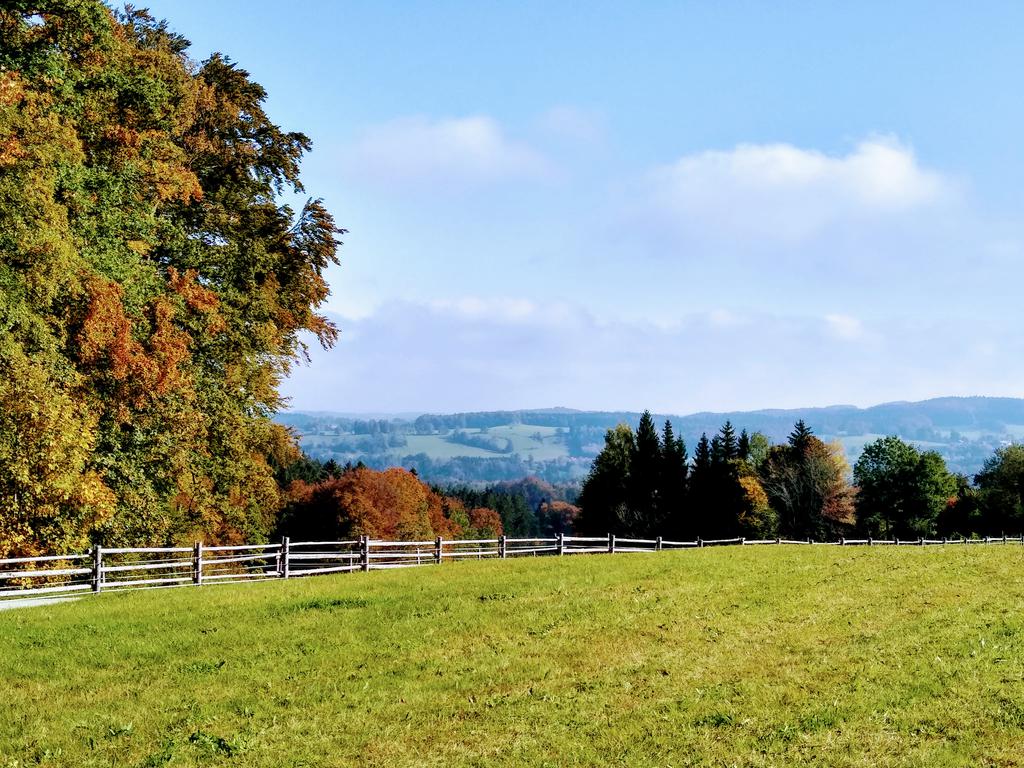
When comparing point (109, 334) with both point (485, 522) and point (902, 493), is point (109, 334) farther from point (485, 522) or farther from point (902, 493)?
point (485, 522)

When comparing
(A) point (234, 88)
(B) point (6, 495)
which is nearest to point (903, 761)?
(B) point (6, 495)

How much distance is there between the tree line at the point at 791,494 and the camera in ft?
315

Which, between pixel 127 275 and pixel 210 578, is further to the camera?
pixel 210 578

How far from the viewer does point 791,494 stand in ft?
326

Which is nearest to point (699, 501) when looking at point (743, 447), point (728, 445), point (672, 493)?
point (672, 493)

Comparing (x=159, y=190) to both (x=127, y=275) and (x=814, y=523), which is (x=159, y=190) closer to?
(x=127, y=275)

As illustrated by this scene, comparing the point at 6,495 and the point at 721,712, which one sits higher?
the point at 6,495

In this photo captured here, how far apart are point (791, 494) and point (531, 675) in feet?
296

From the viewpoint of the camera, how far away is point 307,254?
125 ft

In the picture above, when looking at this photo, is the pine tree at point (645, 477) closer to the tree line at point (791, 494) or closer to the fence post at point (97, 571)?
→ the tree line at point (791, 494)

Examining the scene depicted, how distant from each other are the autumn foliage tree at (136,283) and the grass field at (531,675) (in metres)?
5.40

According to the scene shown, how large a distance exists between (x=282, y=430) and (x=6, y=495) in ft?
46.3

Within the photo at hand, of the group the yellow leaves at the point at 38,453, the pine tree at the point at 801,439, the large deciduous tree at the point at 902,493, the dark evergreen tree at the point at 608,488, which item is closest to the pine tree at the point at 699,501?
the dark evergreen tree at the point at 608,488

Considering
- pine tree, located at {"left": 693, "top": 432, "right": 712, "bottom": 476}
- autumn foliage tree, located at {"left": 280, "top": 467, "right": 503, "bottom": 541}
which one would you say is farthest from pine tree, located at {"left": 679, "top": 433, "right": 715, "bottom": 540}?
autumn foliage tree, located at {"left": 280, "top": 467, "right": 503, "bottom": 541}
